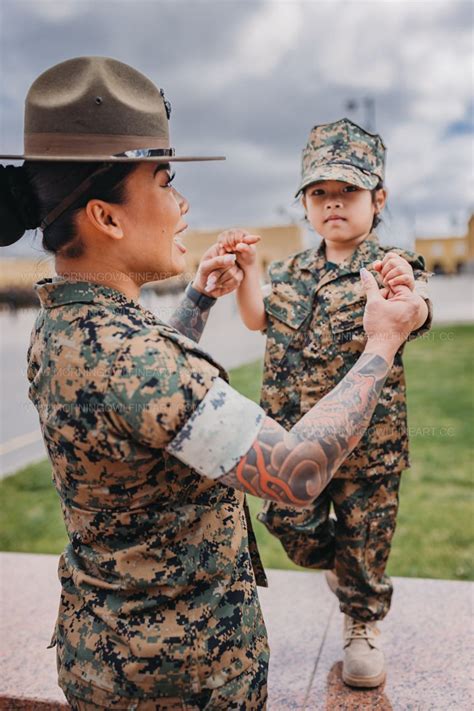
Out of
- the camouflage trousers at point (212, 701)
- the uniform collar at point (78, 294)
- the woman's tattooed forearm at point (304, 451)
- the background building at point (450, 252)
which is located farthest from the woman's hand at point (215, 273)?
the background building at point (450, 252)

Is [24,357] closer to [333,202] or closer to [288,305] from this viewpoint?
[288,305]

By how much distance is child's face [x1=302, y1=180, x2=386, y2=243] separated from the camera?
7.84 feet

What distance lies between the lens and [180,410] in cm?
132

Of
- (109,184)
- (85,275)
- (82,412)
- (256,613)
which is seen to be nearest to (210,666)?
(256,613)

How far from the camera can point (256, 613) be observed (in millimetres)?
1646

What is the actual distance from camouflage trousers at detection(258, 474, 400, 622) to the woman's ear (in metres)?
1.36

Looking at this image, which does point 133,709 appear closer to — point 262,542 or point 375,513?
point 375,513

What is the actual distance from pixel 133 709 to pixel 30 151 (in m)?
1.21

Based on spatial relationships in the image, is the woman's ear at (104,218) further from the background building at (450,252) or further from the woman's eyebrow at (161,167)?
the background building at (450,252)

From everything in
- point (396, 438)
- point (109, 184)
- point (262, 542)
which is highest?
point (109, 184)

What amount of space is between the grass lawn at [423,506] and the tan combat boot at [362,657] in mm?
1745

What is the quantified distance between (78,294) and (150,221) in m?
0.23

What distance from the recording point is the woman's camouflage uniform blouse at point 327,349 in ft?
7.88

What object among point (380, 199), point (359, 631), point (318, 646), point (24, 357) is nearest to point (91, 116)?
point (380, 199)
